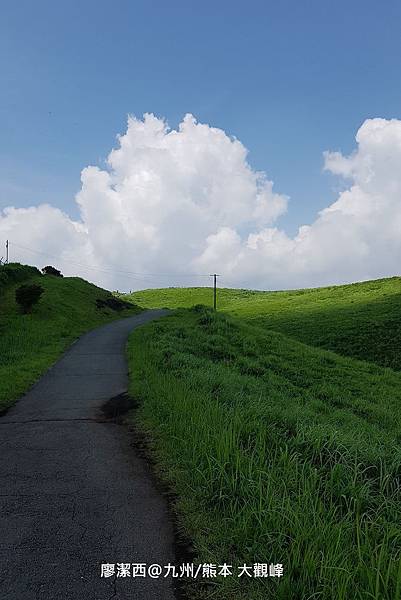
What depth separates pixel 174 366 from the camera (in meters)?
12.3

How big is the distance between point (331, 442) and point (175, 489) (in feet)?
7.43

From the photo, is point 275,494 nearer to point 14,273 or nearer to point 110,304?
point 14,273

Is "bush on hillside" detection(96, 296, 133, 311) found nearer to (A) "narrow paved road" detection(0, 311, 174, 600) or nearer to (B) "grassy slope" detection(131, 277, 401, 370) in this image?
(B) "grassy slope" detection(131, 277, 401, 370)

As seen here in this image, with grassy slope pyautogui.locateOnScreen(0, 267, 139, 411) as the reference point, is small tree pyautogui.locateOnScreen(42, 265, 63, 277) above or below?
above

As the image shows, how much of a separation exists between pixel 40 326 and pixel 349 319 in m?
27.7

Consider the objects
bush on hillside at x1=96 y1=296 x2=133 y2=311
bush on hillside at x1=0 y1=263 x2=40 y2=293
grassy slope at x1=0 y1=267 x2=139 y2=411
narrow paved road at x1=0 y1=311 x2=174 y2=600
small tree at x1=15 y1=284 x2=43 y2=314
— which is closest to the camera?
narrow paved road at x1=0 y1=311 x2=174 y2=600

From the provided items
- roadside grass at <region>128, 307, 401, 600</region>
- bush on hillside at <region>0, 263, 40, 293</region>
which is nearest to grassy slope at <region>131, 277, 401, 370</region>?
roadside grass at <region>128, 307, 401, 600</region>

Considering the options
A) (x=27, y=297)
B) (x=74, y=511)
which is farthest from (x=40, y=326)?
(x=74, y=511)

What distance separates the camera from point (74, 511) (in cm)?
452

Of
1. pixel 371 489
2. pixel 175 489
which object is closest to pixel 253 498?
pixel 175 489

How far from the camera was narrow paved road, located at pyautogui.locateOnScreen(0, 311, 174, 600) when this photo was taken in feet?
11.0

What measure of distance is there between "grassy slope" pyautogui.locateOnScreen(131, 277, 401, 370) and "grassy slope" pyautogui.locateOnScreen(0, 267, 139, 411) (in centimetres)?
1746

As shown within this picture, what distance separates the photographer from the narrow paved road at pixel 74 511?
11.0 feet

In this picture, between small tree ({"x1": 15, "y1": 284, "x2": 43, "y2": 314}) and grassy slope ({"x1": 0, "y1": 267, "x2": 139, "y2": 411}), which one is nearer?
grassy slope ({"x1": 0, "y1": 267, "x2": 139, "y2": 411})
